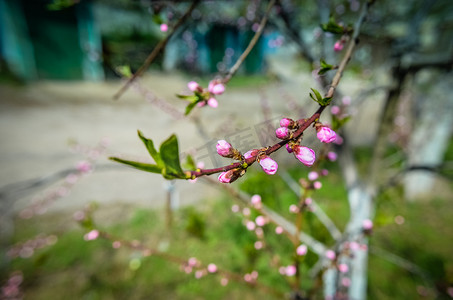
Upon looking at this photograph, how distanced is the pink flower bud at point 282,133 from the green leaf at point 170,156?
198mm

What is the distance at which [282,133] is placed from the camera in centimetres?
49

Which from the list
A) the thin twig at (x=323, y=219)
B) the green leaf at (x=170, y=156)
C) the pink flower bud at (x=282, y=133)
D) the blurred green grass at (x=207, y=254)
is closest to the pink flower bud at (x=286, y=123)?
the pink flower bud at (x=282, y=133)

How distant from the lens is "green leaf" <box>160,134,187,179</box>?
0.42m

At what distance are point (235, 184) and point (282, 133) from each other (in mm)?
3268

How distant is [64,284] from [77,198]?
4.94ft

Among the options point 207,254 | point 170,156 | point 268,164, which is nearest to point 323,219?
point 207,254

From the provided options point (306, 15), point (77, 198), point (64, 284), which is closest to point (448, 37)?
point (306, 15)

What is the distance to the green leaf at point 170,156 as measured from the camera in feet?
1.38

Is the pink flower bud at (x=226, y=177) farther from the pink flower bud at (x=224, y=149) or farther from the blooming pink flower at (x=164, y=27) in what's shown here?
the blooming pink flower at (x=164, y=27)

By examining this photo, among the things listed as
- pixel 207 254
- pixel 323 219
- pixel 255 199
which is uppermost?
pixel 255 199

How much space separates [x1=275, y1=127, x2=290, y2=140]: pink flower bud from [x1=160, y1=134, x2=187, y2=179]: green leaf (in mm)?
198

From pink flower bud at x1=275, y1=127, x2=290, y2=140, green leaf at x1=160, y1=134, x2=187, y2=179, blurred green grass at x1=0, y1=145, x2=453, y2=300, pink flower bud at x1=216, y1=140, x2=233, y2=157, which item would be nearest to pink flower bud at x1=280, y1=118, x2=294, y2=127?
pink flower bud at x1=275, y1=127, x2=290, y2=140

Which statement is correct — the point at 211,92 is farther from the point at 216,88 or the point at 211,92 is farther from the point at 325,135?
the point at 325,135

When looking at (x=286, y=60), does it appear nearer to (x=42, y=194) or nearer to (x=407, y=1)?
(x=407, y=1)
